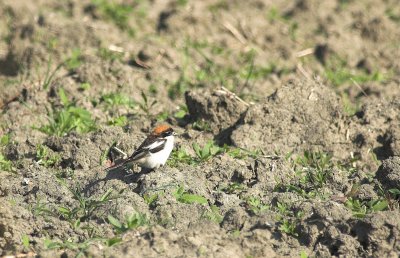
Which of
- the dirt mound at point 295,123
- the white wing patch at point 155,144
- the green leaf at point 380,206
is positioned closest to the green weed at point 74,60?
the dirt mound at point 295,123

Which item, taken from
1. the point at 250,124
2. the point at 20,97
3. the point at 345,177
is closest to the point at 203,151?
the point at 250,124

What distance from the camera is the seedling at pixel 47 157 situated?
352 inches

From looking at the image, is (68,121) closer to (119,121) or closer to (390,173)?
(119,121)

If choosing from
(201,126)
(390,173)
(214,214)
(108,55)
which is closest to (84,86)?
(108,55)

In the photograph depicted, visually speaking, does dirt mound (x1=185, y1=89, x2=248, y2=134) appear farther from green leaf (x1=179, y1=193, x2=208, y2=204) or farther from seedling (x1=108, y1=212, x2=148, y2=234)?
seedling (x1=108, y1=212, x2=148, y2=234)

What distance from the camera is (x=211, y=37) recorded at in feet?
43.6

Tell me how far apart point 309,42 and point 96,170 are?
237 inches

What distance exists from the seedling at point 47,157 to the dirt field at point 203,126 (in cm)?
2

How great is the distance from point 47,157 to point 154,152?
1498 millimetres

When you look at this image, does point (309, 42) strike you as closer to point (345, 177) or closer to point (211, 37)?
point (211, 37)

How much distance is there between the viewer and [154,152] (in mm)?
8148

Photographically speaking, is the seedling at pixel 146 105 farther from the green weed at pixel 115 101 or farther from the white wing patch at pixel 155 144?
the white wing patch at pixel 155 144

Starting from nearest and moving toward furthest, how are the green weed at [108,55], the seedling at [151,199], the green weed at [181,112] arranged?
1. the seedling at [151,199]
2. the green weed at [181,112]
3. the green weed at [108,55]

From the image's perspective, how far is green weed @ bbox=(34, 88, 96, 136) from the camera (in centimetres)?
977
